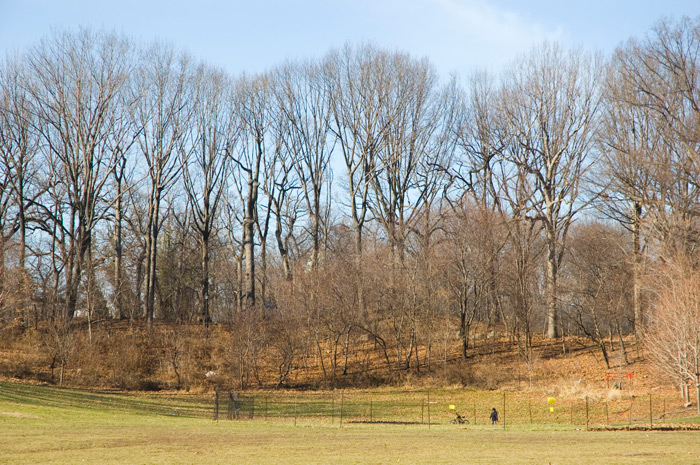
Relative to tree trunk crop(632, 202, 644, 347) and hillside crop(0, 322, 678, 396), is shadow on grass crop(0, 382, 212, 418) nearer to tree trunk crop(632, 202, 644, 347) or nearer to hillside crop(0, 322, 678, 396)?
hillside crop(0, 322, 678, 396)

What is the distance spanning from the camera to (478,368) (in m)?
40.6

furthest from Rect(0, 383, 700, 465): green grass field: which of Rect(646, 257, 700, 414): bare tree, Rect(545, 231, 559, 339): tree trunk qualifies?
Rect(545, 231, 559, 339): tree trunk

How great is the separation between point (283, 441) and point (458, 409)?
1612 centimetres

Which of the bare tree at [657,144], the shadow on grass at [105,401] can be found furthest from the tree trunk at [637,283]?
the shadow on grass at [105,401]

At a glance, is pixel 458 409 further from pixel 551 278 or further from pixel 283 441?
pixel 283 441

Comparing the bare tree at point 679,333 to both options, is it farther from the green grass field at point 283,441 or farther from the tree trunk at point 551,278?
the tree trunk at point 551,278

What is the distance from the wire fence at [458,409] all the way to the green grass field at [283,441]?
1.30 m

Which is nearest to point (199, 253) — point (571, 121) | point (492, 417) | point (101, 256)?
point (101, 256)

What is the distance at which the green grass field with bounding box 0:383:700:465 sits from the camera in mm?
15133

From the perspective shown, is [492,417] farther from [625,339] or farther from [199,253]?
[199,253]

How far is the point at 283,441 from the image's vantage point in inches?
760

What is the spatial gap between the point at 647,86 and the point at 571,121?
6.79 meters

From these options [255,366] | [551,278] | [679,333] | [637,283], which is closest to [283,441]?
[679,333]

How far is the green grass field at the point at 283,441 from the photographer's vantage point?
15133 mm
